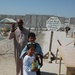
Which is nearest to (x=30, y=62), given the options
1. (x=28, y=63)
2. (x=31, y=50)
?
(x=28, y=63)

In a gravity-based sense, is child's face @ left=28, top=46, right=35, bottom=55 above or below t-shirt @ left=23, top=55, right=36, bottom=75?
above

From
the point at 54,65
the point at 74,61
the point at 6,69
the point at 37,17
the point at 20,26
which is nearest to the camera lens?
the point at 74,61

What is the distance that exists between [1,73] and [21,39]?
78.1 inches

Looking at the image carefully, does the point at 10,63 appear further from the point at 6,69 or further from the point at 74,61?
the point at 74,61

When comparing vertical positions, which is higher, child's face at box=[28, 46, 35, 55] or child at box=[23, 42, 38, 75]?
child's face at box=[28, 46, 35, 55]

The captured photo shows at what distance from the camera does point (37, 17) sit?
64.2m

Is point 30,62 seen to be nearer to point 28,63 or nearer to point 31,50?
point 28,63

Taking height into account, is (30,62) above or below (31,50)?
below

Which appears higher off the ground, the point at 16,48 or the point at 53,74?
the point at 16,48

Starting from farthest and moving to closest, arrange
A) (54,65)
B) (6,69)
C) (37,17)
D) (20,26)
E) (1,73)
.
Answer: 1. (37,17)
2. (54,65)
3. (6,69)
4. (1,73)
5. (20,26)

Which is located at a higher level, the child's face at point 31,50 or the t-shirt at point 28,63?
the child's face at point 31,50

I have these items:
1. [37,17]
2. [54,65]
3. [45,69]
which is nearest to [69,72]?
[45,69]

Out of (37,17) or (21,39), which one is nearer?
(21,39)

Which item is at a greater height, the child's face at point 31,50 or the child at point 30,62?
the child's face at point 31,50
